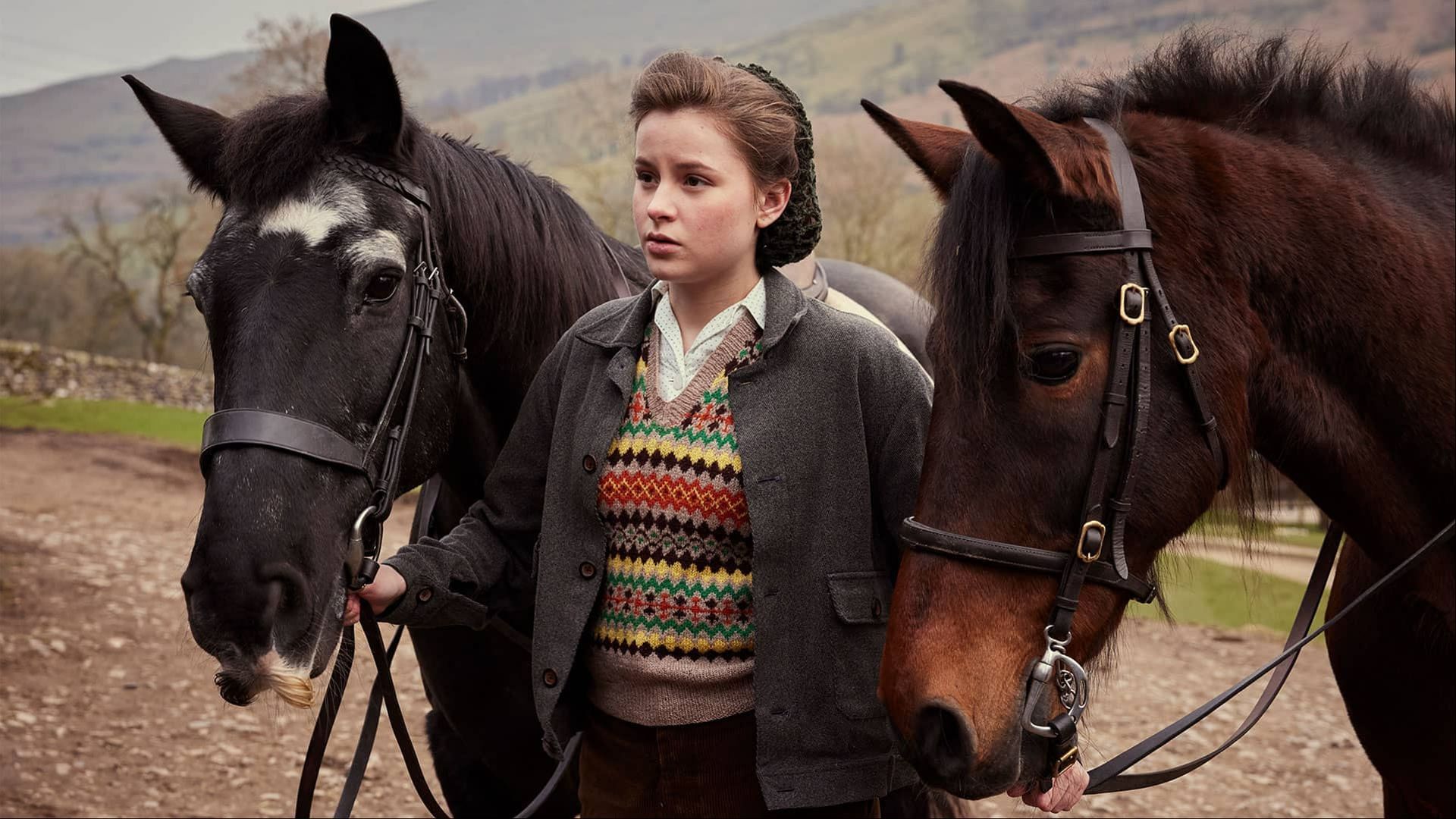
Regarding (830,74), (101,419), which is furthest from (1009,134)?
(830,74)

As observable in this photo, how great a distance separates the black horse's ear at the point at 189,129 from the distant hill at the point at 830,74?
2.53 ft

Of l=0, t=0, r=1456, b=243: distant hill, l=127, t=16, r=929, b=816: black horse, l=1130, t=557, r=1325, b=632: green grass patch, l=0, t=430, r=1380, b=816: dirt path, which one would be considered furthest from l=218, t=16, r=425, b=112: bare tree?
l=127, t=16, r=929, b=816: black horse

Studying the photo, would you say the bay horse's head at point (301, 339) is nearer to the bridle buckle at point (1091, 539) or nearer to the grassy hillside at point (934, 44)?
the bridle buckle at point (1091, 539)

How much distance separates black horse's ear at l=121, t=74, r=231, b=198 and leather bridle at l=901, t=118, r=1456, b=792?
5.39 ft

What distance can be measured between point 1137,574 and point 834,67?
16258 cm

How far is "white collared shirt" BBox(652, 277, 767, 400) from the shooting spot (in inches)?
75.0

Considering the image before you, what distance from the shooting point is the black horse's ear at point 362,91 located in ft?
6.56

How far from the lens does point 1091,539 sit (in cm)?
154

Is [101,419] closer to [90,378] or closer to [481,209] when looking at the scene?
[90,378]

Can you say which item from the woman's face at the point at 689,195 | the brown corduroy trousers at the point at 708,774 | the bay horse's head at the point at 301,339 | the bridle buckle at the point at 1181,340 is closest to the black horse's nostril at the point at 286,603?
the bay horse's head at the point at 301,339

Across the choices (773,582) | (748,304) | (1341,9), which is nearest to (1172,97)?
(748,304)

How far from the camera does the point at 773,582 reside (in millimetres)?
1790

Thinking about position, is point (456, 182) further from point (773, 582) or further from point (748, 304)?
point (773, 582)

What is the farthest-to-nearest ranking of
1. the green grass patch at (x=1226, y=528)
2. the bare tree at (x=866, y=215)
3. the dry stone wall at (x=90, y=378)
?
the bare tree at (x=866, y=215) < the dry stone wall at (x=90, y=378) < the green grass patch at (x=1226, y=528)
